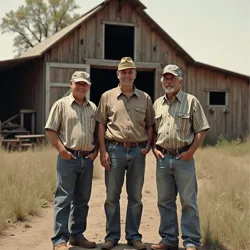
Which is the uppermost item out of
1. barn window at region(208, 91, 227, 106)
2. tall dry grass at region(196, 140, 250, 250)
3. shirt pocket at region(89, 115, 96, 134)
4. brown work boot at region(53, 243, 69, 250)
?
barn window at region(208, 91, 227, 106)

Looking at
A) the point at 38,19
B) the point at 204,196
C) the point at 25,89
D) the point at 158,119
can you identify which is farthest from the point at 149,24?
the point at 38,19

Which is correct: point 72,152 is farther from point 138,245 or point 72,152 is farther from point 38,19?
point 38,19

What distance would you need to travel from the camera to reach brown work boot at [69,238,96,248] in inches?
192

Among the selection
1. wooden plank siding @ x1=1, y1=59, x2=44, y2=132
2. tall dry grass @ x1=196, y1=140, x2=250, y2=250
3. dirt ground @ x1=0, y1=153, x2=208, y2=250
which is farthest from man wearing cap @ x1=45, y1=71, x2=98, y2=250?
wooden plank siding @ x1=1, y1=59, x2=44, y2=132

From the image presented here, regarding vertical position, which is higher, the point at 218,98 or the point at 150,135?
the point at 218,98

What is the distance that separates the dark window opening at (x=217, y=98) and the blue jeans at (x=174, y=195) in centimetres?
1304

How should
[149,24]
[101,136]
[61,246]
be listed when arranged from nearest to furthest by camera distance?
[61,246], [101,136], [149,24]

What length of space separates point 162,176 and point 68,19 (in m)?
35.5

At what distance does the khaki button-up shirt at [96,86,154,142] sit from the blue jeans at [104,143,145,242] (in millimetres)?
156

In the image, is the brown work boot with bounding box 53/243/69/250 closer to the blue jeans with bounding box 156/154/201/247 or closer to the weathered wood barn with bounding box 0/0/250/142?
the blue jeans with bounding box 156/154/201/247

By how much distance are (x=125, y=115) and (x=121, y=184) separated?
0.85 metres

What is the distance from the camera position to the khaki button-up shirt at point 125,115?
4781 mm

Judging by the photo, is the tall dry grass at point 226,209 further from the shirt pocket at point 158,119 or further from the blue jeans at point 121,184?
the shirt pocket at point 158,119

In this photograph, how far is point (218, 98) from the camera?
17.7 metres
